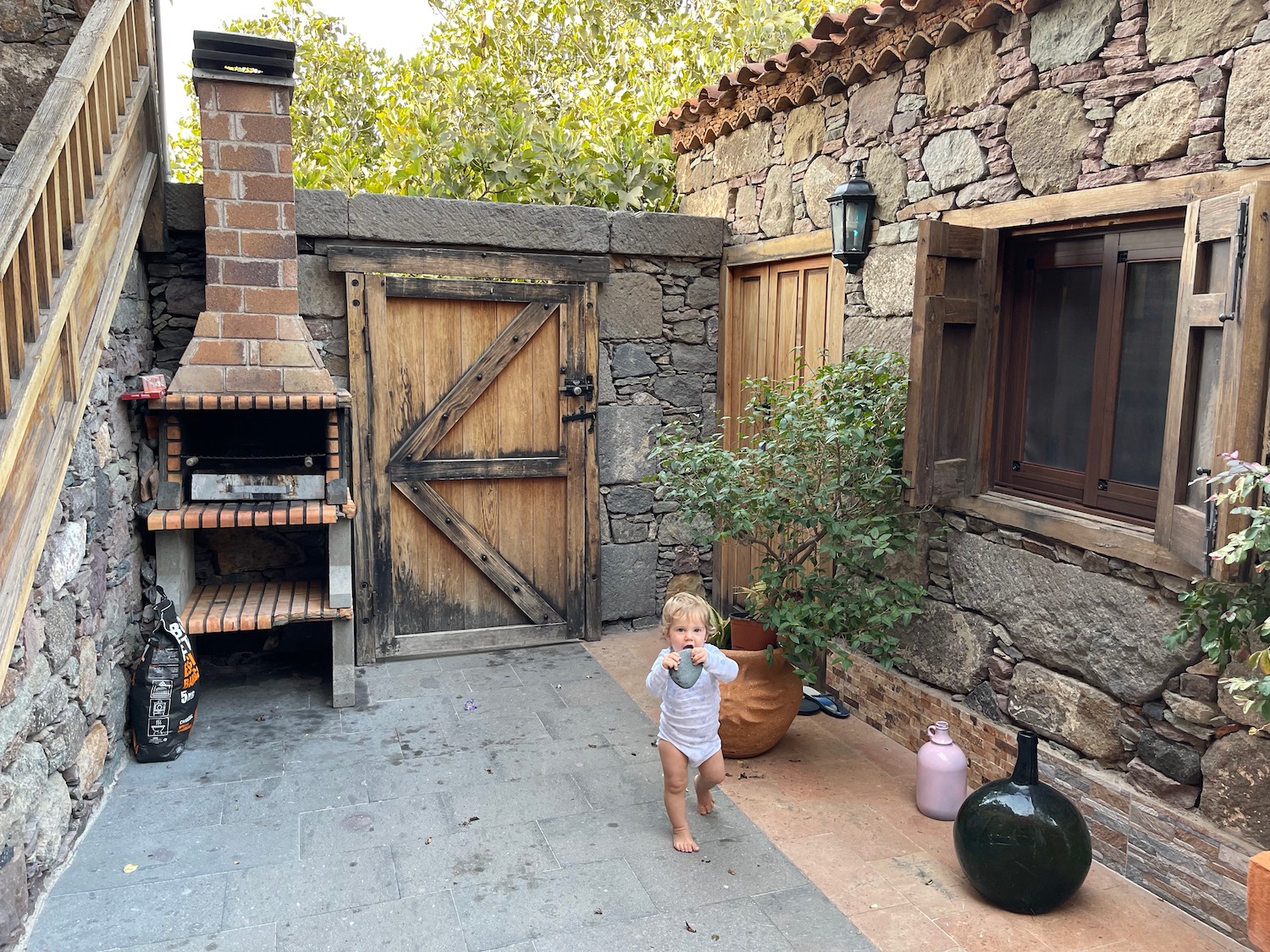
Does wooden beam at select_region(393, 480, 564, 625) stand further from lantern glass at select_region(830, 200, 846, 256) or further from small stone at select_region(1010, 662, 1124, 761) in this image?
small stone at select_region(1010, 662, 1124, 761)

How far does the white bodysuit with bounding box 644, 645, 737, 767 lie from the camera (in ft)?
11.3

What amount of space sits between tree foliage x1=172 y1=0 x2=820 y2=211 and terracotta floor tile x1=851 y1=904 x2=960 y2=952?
18.4 ft

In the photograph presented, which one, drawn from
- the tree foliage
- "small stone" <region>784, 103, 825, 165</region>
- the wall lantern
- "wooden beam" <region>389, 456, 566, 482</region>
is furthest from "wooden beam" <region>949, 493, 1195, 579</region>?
the tree foliage

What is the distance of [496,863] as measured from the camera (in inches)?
130

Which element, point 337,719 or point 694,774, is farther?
point 337,719

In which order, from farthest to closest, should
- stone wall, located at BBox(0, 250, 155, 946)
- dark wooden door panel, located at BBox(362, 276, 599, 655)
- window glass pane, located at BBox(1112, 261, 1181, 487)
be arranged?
dark wooden door panel, located at BBox(362, 276, 599, 655)
window glass pane, located at BBox(1112, 261, 1181, 487)
stone wall, located at BBox(0, 250, 155, 946)

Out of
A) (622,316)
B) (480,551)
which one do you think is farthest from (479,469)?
(622,316)

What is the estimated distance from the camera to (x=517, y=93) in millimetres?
10703

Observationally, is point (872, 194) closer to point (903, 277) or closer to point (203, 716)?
point (903, 277)

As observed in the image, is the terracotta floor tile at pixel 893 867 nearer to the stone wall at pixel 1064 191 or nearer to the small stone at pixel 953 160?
the stone wall at pixel 1064 191

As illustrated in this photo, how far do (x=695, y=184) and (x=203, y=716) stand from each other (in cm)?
442

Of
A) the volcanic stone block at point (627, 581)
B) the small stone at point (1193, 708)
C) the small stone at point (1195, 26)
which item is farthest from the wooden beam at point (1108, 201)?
the volcanic stone block at point (627, 581)

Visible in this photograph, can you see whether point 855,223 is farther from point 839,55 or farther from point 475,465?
point 475,465

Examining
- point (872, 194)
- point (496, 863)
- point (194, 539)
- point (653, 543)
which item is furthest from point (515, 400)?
point (496, 863)
